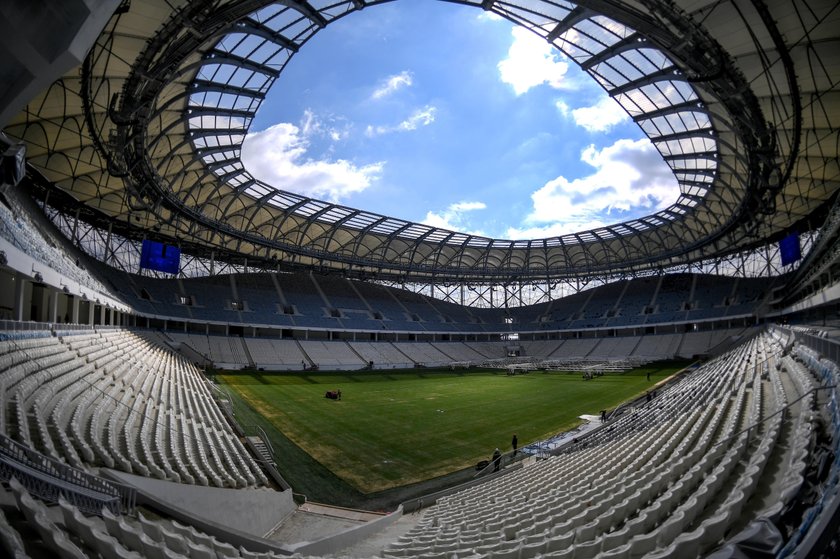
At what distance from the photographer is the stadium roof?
59.8ft

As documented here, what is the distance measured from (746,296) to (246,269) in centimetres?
6484

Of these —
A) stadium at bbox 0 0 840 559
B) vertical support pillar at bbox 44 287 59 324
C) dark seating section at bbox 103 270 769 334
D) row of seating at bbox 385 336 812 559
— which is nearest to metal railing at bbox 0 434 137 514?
stadium at bbox 0 0 840 559

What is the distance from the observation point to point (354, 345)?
58.8 m

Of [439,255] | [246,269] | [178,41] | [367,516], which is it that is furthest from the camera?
[439,255]

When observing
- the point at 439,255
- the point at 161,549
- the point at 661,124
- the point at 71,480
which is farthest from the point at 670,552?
the point at 439,255

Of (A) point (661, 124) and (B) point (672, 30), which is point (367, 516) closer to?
(B) point (672, 30)

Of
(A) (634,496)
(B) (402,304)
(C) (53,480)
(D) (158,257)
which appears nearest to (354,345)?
(B) (402,304)

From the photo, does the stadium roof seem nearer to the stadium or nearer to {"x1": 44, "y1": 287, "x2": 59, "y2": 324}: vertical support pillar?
the stadium

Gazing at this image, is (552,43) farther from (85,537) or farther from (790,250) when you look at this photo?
(790,250)

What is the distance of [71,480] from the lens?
616cm

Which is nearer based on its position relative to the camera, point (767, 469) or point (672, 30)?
point (767, 469)

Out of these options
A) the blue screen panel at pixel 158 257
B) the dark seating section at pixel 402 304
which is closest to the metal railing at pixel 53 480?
the blue screen panel at pixel 158 257

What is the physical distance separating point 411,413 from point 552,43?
22401 millimetres

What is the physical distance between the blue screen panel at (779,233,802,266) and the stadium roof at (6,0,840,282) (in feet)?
8.87
